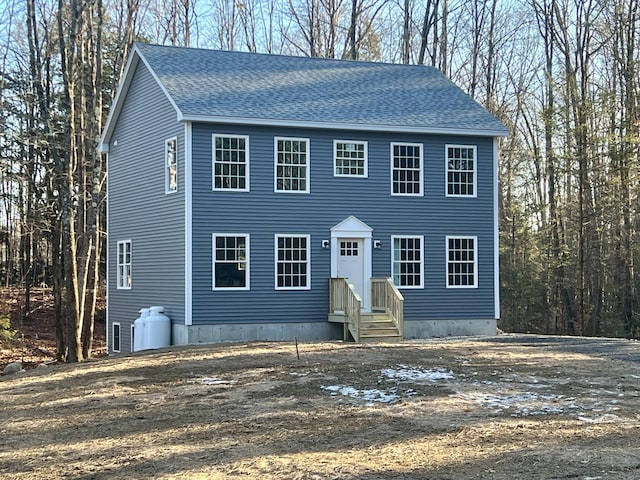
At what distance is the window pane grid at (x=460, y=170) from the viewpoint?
22891mm

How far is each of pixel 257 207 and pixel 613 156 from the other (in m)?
15.7

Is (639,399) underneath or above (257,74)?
underneath

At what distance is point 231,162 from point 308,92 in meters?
3.59

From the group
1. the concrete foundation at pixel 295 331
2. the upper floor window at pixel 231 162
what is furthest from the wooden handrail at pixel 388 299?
the upper floor window at pixel 231 162

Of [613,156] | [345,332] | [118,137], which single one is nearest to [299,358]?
[345,332]

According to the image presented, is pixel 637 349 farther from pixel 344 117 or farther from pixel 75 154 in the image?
pixel 75 154

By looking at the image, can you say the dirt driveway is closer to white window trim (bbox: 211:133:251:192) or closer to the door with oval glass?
the door with oval glass

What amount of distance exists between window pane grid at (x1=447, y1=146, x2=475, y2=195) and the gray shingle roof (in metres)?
0.70

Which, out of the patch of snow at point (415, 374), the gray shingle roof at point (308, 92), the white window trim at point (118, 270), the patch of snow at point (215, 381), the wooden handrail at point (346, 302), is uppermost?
the gray shingle roof at point (308, 92)

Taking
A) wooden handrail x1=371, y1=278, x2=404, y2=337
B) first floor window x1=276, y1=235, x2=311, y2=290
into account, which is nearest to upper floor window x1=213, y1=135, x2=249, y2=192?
first floor window x1=276, y1=235, x2=311, y2=290

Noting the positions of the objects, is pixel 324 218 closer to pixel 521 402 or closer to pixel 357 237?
pixel 357 237

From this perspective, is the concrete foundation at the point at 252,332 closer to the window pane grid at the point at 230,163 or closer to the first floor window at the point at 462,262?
the window pane grid at the point at 230,163

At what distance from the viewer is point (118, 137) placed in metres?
25.3

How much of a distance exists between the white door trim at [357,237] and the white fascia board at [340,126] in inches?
93.7
